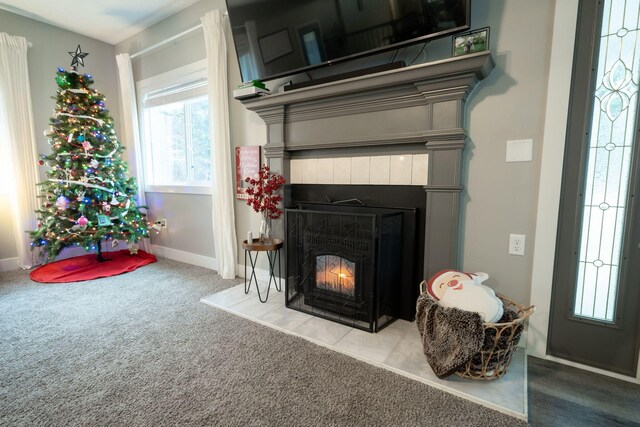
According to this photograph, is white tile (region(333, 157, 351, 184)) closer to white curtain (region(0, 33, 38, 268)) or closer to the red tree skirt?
the red tree skirt

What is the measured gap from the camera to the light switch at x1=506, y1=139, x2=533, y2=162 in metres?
1.68

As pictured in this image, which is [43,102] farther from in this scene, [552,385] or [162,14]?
[552,385]

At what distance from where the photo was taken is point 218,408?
1.35 meters

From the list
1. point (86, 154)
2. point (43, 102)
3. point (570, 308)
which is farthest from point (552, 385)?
point (43, 102)

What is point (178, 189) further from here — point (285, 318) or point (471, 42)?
point (471, 42)

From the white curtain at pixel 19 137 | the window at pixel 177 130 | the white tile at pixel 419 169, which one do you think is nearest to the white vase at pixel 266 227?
the window at pixel 177 130

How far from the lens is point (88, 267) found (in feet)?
11.2

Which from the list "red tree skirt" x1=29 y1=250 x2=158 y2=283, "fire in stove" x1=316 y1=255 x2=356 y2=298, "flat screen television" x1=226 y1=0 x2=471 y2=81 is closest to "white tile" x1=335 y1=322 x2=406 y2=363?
"fire in stove" x1=316 y1=255 x2=356 y2=298

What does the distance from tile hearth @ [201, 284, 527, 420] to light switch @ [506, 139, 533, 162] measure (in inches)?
44.6

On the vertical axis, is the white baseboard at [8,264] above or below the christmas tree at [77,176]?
below

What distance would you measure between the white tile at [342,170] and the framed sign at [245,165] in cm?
86

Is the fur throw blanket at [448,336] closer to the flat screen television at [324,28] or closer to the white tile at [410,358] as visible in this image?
the white tile at [410,358]

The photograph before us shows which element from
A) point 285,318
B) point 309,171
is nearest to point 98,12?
point 309,171

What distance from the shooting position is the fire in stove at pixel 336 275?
6.73ft
